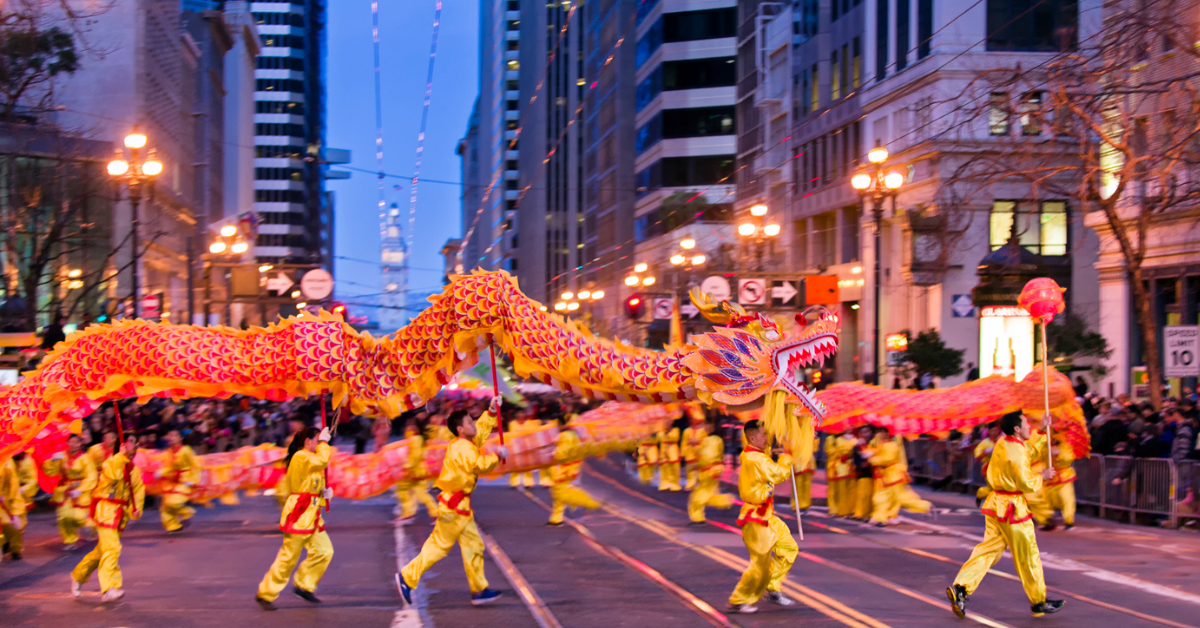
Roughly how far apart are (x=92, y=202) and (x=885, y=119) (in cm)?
2783

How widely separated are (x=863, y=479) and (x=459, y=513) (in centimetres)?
867

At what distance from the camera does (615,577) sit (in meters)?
11.9

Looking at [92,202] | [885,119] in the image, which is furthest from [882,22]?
[92,202]

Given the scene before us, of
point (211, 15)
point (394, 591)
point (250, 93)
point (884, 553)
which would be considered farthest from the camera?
point (250, 93)

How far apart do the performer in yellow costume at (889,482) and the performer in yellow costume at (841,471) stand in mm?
727

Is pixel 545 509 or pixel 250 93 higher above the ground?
pixel 250 93

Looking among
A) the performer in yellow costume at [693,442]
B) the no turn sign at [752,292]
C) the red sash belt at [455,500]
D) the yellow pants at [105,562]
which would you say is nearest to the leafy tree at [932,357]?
the no turn sign at [752,292]

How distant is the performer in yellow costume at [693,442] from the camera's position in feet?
58.1

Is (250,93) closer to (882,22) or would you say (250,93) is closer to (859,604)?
(882,22)

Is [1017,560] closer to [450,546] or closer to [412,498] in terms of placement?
[450,546]

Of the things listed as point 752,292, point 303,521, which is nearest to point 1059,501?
point 303,521

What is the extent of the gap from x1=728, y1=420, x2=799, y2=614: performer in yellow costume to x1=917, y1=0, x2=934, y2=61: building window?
95.6 feet

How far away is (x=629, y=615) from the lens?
391 inches

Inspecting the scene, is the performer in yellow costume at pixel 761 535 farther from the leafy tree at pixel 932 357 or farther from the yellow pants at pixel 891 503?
the leafy tree at pixel 932 357
